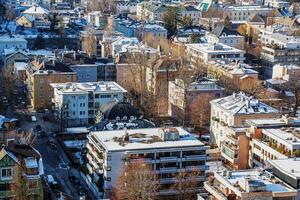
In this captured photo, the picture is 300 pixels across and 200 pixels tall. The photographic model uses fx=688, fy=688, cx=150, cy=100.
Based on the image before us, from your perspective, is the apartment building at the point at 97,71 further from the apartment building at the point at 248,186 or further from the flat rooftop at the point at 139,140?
the apartment building at the point at 248,186

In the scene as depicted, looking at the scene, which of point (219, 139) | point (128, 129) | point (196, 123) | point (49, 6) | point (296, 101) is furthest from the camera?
point (49, 6)

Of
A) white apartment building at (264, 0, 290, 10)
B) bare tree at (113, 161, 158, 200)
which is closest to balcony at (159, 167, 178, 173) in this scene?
bare tree at (113, 161, 158, 200)

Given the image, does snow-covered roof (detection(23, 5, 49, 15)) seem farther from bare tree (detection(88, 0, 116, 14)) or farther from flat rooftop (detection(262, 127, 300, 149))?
flat rooftop (detection(262, 127, 300, 149))

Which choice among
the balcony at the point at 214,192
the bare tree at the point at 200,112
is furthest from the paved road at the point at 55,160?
the bare tree at the point at 200,112

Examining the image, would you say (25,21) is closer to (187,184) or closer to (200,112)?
(200,112)

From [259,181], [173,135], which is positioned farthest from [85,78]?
[259,181]

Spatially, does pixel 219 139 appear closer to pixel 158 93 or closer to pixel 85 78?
pixel 158 93
